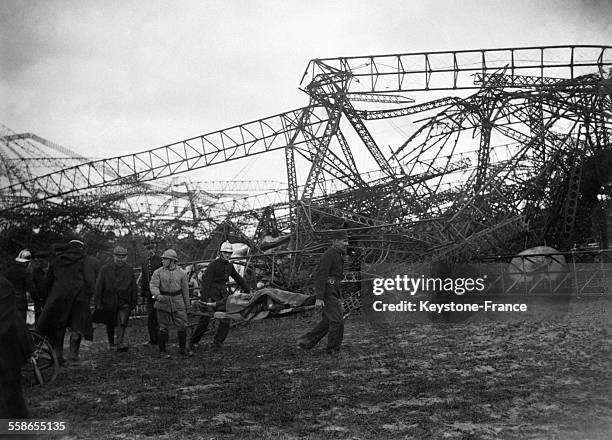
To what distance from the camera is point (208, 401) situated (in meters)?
6.80

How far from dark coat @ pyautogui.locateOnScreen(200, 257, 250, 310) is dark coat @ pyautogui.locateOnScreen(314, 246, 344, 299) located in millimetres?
1842

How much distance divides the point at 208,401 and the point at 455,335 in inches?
218

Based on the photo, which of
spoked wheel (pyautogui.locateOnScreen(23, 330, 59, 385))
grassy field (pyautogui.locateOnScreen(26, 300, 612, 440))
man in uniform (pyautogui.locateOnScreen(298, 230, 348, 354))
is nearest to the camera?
grassy field (pyautogui.locateOnScreen(26, 300, 612, 440))

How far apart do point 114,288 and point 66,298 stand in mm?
1824

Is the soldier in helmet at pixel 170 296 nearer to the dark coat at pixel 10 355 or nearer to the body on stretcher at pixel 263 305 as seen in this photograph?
the body on stretcher at pixel 263 305

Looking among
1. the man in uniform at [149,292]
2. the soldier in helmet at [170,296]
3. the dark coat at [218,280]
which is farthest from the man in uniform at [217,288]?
the man in uniform at [149,292]

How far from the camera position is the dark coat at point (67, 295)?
9547mm

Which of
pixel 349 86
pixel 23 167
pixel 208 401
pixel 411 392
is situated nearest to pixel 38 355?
pixel 208 401

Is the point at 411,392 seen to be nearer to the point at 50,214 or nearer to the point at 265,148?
the point at 265,148

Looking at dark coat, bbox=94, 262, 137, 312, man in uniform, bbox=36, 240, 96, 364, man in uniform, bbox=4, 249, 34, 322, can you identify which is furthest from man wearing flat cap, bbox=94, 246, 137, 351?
man in uniform, bbox=4, 249, 34, 322

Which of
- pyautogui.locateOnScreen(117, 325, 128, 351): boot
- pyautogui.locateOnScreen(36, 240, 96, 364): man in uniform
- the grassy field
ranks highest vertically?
pyautogui.locateOnScreen(36, 240, 96, 364): man in uniform

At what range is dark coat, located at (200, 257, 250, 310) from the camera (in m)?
11.2

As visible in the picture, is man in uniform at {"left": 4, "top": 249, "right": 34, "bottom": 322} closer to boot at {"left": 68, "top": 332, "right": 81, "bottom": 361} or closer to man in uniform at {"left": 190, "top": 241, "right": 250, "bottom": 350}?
boot at {"left": 68, "top": 332, "right": 81, "bottom": 361}

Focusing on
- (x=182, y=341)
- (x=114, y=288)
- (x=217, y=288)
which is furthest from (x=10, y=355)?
(x=114, y=288)
